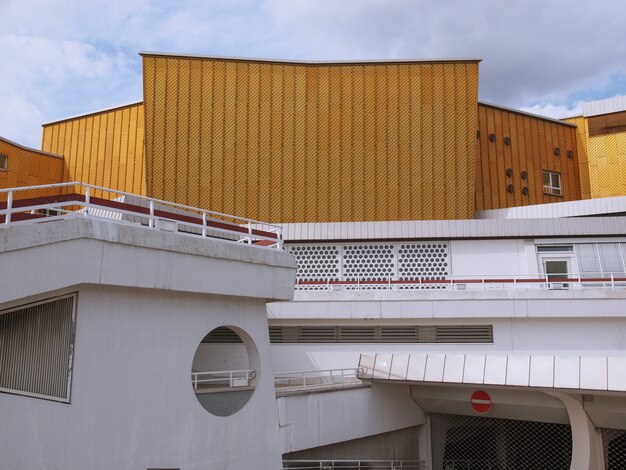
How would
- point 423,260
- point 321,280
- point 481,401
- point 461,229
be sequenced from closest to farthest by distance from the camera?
point 481,401
point 461,229
point 423,260
point 321,280

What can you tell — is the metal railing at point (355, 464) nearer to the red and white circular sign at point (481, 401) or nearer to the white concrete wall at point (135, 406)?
the white concrete wall at point (135, 406)

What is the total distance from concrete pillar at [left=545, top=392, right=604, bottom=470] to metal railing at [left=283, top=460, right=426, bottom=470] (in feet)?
13.6

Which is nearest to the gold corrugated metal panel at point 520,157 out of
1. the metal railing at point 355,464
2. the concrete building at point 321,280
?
the concrete building at point 321,280

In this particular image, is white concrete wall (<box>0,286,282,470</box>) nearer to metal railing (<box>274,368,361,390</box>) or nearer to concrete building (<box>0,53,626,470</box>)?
concrete building (<box>0,53,626,470</box>)

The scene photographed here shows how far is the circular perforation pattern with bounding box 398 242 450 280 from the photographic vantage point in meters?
18.7

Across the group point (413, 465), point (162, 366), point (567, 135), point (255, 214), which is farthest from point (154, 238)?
point (567, 135)

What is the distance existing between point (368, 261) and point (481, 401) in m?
6.12

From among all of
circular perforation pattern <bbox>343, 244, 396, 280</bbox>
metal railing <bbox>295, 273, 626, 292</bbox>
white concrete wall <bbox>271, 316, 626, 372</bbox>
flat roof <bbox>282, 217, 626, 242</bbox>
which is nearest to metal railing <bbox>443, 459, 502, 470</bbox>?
white concrete wall <bbox>271, 316, 626, 372</bbox>

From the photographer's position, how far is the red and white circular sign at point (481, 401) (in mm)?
14547

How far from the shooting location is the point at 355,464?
14039 mm

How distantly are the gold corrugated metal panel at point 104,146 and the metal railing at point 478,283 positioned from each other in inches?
388

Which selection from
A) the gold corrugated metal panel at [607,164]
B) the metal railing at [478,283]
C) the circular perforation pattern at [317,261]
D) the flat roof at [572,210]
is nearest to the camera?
the metal railing at [478,283]

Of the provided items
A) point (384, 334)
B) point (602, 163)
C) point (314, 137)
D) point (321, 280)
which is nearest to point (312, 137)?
point (314, 137)

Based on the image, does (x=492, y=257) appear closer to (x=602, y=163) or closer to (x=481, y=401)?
(x=481, y=401)
